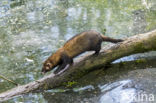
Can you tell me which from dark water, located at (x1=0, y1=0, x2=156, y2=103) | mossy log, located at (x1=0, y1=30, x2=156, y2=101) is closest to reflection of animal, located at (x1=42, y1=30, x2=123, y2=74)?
mossy log, located at (x1=0, y1=30, x2=156, y2=101)

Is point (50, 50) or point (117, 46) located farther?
point (50, 50)

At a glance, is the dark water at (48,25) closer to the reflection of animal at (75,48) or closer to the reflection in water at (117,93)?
the reflection in water at (117,93)

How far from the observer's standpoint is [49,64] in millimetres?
7090

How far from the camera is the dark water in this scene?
841cm

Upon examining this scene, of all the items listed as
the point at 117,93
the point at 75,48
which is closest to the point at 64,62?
the point at 75,48

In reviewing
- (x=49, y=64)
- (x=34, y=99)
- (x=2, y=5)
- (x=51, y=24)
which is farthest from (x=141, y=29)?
(x=2, y=5)

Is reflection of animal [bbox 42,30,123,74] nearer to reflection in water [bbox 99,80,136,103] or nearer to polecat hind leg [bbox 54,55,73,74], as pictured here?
polecat hind leg [bbox 54,55,73,74]

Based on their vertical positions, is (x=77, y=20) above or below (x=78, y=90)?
above

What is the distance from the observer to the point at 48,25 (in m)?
12.0

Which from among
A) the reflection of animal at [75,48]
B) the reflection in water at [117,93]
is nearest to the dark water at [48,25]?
the reflection in water at [117,93]

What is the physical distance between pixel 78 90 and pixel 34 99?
113 cm

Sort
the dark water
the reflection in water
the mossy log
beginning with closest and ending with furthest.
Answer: the reflection in water → the mossy log → the dark water

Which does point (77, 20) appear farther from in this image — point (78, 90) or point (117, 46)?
point (78, 90)

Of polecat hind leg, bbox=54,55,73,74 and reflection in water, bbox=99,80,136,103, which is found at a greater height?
polecat hind leg, bbox=54,55,73,74
